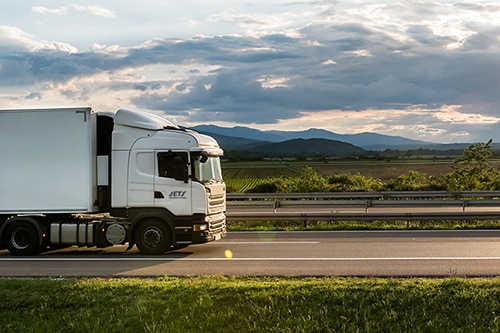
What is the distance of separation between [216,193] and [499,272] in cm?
674

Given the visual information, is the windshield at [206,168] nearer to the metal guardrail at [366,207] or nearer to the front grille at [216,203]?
the front grille at [216,203]

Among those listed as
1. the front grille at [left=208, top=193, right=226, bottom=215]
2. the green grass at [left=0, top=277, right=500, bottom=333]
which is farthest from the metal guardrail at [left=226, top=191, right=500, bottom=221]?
the green grass at [left=0, top=277, right=500, bottom=333]

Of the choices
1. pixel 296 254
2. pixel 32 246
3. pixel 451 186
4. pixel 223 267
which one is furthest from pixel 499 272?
pixel 451 186

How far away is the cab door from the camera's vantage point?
45.4 feet

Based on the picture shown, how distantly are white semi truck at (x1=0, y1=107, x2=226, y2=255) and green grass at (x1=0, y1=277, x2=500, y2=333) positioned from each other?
15.8ft

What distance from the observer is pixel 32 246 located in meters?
14.3

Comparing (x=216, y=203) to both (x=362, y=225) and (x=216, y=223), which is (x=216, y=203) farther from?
(x=362, y=225)

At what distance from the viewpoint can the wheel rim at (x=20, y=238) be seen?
47.4ft

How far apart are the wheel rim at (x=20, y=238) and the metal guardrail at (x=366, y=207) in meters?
6.72

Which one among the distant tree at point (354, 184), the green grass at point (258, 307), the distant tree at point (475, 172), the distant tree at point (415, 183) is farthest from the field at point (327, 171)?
the green grass at point (258, 307)

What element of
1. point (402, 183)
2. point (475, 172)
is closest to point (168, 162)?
point (402, 183)

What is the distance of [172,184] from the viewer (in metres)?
13.9

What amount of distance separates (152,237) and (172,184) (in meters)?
A: 1.40

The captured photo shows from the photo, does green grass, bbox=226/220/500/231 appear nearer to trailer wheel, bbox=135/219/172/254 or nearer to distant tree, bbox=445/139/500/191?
trailer wheel, bbox=135/219/172/254
